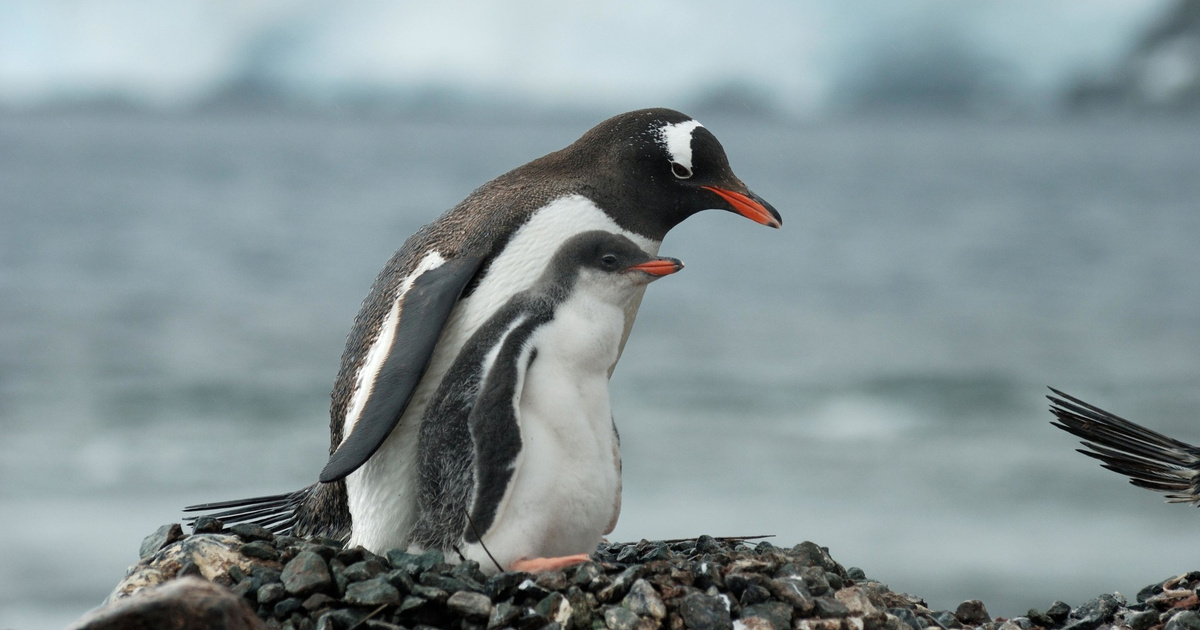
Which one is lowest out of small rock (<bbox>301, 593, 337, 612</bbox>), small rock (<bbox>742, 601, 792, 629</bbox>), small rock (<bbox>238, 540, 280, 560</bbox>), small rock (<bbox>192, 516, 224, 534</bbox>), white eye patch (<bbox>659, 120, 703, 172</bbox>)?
small rock (<bbox>742, 601, 792, 629</bbox>)

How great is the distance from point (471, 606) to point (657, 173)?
1185 millimetres

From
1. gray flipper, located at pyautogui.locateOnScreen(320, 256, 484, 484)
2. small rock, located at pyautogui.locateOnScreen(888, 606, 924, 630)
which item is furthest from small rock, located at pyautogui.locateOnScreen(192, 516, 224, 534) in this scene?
small rock, located at pyautogui.locateOnScreen(888, 606, 924, 630)

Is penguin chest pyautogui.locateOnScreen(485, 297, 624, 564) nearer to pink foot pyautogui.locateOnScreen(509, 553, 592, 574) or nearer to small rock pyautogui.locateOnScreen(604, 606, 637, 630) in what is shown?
pink foot pyautogui.locateOnScreen(509, 553, 592, 574)

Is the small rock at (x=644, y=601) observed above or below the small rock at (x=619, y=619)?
above

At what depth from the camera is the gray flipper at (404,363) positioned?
2.60 meters

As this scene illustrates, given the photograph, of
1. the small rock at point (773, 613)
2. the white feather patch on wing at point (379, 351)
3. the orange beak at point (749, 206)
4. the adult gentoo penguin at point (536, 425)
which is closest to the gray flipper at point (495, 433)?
the adult gentoo penguin at point (536, 425)

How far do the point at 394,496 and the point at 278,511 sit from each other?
686 mm

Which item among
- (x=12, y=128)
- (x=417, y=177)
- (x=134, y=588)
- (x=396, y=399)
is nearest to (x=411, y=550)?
(x=396, y=399)

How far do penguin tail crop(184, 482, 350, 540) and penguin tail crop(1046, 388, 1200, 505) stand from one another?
1860 millimetres

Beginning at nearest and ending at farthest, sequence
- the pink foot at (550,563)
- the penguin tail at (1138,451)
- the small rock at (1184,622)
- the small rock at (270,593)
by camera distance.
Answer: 1. the small rock at (270,593)
2. the pink foot at (550,563)
3. the small rock at (1184,622)
4. the penguin tail at (1138,451)

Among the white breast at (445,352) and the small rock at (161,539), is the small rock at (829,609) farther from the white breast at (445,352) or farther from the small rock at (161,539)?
the small rock at (161,539)

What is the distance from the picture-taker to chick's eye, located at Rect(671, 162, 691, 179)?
9.90 ft

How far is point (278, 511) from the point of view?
340 centimetres

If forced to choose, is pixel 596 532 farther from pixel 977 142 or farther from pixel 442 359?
pixel 977 142
